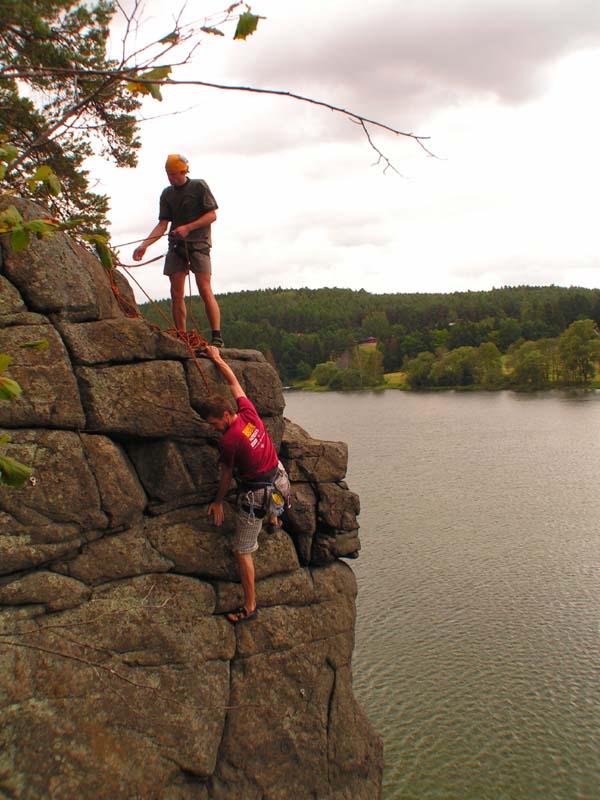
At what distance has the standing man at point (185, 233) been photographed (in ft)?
31.4

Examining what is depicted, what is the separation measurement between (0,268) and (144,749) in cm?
579

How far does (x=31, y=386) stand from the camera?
303 inches

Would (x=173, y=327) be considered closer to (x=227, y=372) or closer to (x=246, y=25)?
(x=227, y=372)

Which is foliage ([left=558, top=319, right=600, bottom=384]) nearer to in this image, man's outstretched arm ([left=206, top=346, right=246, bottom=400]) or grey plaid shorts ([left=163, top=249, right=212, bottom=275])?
grey plaid shorts ([left=163, top=249, right=212, bottom=275])

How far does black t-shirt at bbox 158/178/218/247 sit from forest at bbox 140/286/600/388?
175 feet

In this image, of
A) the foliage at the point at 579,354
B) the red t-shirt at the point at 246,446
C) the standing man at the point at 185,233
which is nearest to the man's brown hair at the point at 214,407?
the red t-shirt at the point at 246,446

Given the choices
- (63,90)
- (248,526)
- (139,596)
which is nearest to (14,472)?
(139,596)

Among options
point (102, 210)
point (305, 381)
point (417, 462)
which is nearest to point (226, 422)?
point (102, 210)

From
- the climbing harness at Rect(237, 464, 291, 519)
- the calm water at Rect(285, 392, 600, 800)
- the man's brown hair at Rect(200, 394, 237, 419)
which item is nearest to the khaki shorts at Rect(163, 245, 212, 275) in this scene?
the man's brown hair at Rect(200, 394, 237, 419)

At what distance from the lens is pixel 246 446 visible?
8.47 metres

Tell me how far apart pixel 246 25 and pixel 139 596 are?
6.99 metres

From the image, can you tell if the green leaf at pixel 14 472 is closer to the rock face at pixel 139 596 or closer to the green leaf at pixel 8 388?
the green leaf at pixel 8 388

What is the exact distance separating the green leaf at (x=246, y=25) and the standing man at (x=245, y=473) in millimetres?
5695

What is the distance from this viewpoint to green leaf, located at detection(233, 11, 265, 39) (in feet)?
9.23
